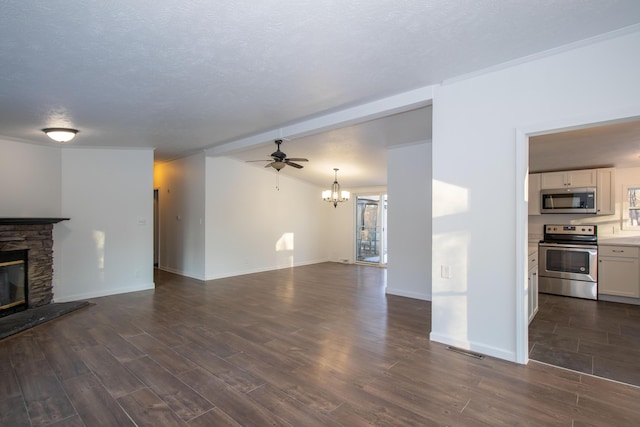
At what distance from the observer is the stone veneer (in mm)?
4405

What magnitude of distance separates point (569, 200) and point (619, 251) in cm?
106

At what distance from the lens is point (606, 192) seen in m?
5.40

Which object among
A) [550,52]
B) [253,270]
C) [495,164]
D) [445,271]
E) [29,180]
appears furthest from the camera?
[253,270]

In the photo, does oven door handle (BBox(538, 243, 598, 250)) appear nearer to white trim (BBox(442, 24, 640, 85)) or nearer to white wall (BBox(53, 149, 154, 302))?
white trim (BBox(442, 24, 640, 85))

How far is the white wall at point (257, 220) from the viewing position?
6.81m

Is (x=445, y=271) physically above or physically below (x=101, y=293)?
above

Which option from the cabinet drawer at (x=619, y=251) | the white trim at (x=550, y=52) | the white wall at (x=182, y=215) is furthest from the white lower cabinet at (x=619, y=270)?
the white wall at (x=182, y=215)

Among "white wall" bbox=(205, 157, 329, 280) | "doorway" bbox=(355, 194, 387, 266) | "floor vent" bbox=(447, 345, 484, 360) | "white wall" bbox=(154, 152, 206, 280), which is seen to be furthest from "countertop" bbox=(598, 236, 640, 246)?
"white wall" bbox=(154, 152, 206, 280)

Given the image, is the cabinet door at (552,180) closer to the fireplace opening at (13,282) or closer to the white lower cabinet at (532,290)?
the white lower cabinet at (532,290)

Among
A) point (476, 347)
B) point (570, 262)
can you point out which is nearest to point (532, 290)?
point (476, 347)

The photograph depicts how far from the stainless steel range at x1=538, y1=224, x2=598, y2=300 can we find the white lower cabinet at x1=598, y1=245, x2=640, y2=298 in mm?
86

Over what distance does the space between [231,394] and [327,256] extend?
7.49m

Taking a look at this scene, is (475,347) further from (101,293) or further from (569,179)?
(101,293)

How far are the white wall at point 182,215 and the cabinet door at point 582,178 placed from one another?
682 cm
